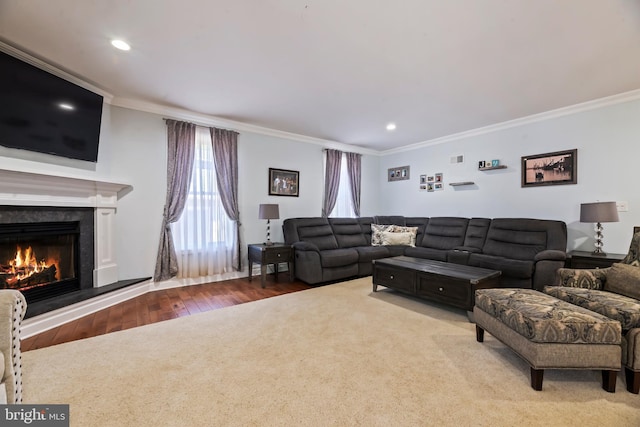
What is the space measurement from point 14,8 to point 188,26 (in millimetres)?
1154

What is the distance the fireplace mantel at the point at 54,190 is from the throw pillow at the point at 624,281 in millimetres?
5111

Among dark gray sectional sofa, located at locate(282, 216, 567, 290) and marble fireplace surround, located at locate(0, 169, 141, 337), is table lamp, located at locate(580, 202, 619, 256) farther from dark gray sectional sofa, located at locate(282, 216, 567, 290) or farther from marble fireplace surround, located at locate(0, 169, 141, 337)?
marble fireplace surround, located at locate(0, 169, 141, 337)

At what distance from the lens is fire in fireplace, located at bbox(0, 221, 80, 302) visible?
261 centimetres

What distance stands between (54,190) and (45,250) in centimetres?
70

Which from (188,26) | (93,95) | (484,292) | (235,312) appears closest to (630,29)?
(484,292)

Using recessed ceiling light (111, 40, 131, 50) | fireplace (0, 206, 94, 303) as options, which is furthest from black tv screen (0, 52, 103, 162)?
recessed ceiling light (111, 40, 131, 50)

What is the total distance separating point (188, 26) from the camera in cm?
204

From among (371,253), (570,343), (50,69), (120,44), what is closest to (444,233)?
(371,253)

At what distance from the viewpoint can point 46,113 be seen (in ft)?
8.50

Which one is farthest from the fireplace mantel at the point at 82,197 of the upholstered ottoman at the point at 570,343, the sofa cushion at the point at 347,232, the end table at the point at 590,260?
the end table at the point at 590,260

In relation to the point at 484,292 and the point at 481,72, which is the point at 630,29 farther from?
the point at 484,292

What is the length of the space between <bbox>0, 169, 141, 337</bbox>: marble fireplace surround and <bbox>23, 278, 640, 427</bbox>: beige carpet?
619 mm

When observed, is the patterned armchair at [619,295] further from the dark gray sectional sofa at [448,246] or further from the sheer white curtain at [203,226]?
the sheer white curtain at [203,226]

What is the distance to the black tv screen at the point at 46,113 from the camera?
7.64 ft
